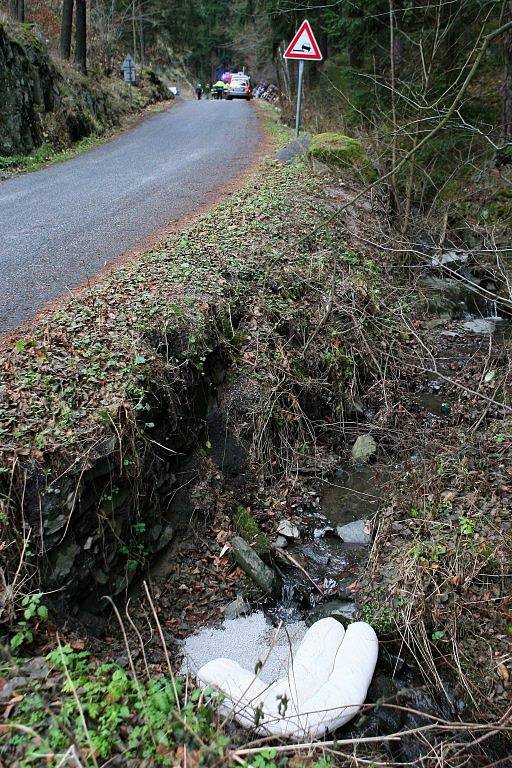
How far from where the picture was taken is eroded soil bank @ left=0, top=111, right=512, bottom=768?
3.33m

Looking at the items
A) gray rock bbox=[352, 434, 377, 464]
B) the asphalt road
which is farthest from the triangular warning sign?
gray rock bbox=[352, 434, 377, 464]

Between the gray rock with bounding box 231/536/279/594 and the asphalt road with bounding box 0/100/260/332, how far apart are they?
10.1ft

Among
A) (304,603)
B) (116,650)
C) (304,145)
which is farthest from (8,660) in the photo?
(304,145)

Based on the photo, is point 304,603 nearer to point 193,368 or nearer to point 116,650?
point 116,650

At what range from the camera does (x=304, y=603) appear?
15.8 ft

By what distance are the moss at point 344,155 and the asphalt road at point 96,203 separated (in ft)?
5.56

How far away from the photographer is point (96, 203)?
9.21 meters

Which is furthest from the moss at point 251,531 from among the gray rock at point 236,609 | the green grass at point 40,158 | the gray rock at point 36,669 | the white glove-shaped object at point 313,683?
the green grass at point 40,158

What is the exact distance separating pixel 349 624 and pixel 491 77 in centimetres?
1474

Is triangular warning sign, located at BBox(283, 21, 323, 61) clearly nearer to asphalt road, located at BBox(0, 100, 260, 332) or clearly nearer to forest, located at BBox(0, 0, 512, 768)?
forest, located at BBox(0, 0, 512, 768)

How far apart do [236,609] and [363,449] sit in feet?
8.31

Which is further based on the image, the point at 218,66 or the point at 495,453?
the point at 218,66

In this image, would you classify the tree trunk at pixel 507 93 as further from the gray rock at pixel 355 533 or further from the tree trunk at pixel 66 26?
the tree trunk at pixel 66 26

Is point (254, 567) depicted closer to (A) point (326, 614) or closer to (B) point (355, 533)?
(A) point (326, 614)
